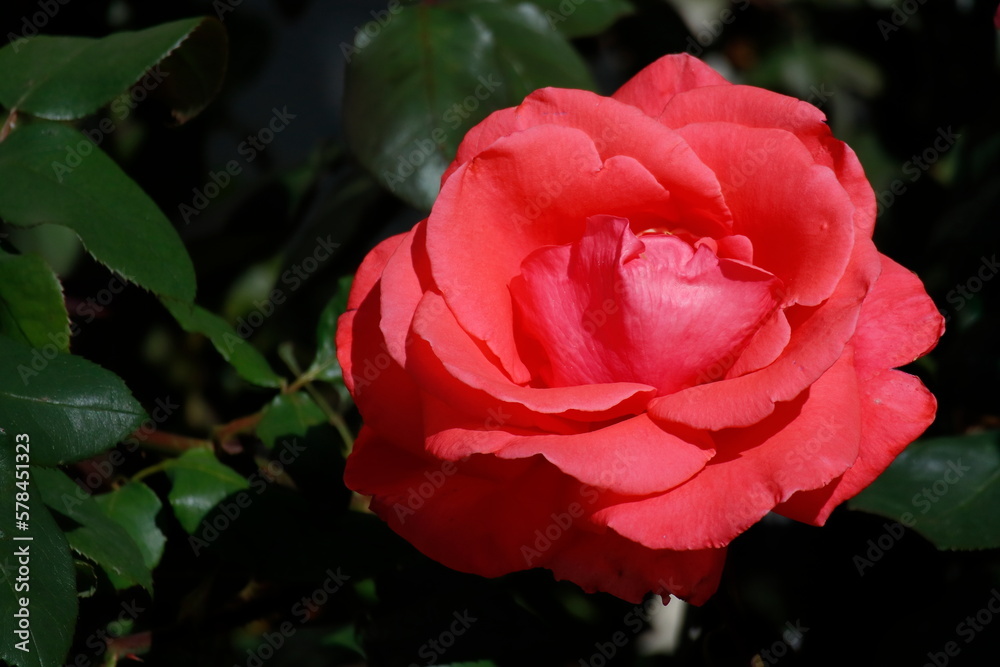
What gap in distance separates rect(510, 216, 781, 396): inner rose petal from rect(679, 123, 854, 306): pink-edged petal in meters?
0.02

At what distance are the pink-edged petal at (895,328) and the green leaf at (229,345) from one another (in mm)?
509

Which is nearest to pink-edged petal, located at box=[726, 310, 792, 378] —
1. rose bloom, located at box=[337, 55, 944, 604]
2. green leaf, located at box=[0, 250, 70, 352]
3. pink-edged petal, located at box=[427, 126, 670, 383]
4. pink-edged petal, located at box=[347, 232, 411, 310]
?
rose bloom, located at box=[337, 55, 944, 604]

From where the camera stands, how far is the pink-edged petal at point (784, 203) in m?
0.53

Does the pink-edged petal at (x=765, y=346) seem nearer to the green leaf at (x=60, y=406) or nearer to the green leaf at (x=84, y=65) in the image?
the green leaf at (x=60, y=406)

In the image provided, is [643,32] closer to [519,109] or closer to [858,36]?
[858,36]

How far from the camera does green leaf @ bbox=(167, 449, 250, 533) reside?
2.41 ft

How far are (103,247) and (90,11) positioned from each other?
0.69m

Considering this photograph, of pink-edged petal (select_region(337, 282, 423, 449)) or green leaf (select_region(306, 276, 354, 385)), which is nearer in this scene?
pink-edged petal (select_region(337, 282, 423, 449))

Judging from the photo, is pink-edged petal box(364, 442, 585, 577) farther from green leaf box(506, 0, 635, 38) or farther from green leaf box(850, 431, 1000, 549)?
green leaf box(506, 0, 635, 38)

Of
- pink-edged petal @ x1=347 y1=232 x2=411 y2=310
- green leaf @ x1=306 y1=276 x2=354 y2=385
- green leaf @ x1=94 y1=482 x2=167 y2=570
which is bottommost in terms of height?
green leaf @ x1=94 y1=482 x2=167 y2=570

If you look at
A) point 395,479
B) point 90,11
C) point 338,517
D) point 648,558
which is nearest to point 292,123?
point 90,11

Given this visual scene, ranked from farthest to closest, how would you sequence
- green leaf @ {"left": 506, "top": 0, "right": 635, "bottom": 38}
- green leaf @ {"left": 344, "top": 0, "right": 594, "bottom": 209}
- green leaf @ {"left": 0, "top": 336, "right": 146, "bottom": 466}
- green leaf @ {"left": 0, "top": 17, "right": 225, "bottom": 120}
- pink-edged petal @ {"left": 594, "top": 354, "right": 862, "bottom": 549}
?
green leaf @ {"left": 506, "top": 0, "right": 635, "bottom": 38}
green leaf @ {"left": 344, "top": 0, "right": 594, "bottom": 209}
green leaf @ {"left": 0, "top": 17, "right": 225, "bottom": 120}
green leaf @ {"left": 0, "top": 336, "right": 146, "bottom": 466}
pink-edged petal @ {"left": 594, "top": 354, "right": 862, "bottom": 549}

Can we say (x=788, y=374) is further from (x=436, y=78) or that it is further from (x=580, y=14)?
(x=580, y=14)

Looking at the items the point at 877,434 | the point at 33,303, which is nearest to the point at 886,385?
the point at 877,434
